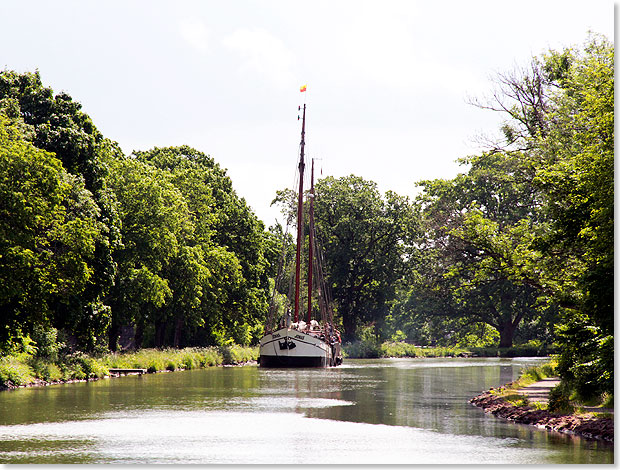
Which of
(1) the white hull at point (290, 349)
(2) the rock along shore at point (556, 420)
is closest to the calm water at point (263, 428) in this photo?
(2) the rock along shore at point (556, 420)

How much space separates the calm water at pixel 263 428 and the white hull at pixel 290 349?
18.4 metres

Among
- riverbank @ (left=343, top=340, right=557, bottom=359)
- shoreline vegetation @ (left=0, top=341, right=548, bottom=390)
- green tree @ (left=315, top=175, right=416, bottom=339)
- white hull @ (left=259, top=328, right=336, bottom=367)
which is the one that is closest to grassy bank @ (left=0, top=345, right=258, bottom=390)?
shoreline vegetation @ (left=0, top=341, right=548, bottom=390)

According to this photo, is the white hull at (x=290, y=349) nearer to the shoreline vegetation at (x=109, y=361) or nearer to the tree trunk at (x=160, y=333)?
the shoreline vegetation at (x=109, y=361)

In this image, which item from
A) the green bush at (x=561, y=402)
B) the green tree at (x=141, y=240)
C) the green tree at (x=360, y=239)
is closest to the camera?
the green bush at (x=561, y=402)

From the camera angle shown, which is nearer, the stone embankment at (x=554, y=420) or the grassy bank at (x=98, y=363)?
the stone embankment at (x=554, y=420)

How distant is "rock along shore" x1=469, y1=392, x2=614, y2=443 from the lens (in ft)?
59.9

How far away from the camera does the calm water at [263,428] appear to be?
15547 millimetres

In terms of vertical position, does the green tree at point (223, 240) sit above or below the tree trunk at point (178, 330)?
above

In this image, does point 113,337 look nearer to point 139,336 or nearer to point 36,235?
point 139,336

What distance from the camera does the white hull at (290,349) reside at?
53.1 m

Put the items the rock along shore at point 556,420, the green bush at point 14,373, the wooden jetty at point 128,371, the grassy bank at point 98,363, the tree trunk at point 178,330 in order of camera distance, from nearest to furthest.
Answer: the rock along shore at point 556,420
the green bush at point 14,373
the grassy bank at point 98,363
the wooden jetty at point 128,371
the tree trunk at point 178,330

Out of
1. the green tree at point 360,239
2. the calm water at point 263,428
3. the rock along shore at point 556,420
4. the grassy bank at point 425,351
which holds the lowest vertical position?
the calm water at point 263,428

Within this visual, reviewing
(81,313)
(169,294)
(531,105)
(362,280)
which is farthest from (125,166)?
(362,280)

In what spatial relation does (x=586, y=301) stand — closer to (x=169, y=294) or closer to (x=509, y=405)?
(x=509, y=405)
